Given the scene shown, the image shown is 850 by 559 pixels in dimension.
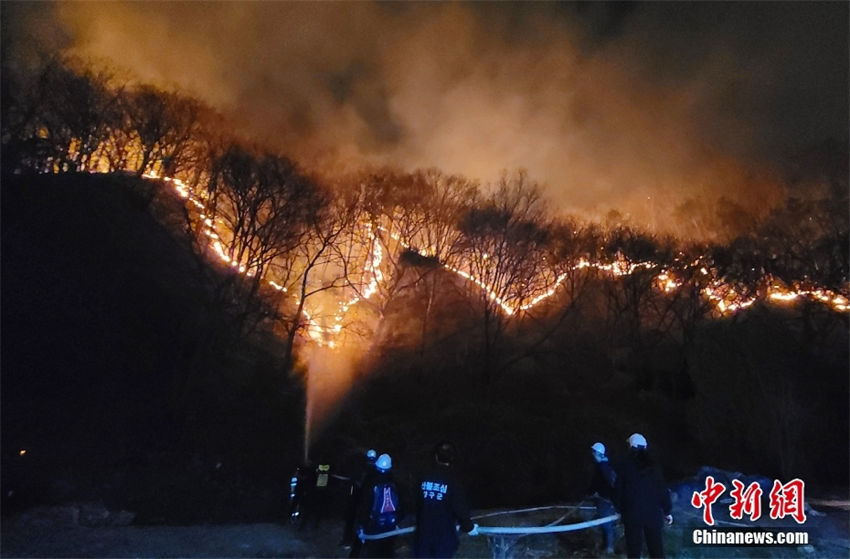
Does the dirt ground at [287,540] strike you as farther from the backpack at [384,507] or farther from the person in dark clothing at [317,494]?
the backpack at [384,507]

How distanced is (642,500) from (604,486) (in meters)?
1.90

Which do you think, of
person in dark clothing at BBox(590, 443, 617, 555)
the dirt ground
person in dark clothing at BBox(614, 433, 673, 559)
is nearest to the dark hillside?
the dirt ground

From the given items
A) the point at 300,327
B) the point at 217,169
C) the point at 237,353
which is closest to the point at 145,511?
the point at 237,353

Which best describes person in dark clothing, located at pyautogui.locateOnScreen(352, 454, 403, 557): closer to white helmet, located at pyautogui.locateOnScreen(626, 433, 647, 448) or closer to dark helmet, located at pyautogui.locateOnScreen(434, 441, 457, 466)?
dark helmet, located at pyautogui.locateOnScreen(434, 441, 457, 466)

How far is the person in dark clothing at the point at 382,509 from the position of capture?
7336 millimetres

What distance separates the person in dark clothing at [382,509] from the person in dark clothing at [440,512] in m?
1.00

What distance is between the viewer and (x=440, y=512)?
6.32 m

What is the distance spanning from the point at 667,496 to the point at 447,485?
335cm

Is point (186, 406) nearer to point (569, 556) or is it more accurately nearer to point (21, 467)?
point (21, 467)

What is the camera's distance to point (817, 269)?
95.1ft

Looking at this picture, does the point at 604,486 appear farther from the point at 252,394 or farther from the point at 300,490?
the point at 252,394

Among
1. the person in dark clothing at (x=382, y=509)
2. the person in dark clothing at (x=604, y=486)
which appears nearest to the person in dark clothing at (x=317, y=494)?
the person in dark clothing at (x=382, y=509)

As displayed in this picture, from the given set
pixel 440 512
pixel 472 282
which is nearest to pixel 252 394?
pixel 472 282

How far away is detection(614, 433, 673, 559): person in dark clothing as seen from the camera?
730 cm
